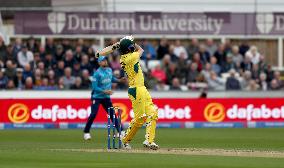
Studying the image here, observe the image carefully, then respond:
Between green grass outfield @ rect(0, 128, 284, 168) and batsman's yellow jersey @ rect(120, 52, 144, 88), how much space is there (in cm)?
170

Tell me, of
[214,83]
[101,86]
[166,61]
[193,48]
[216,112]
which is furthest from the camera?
[193,48]

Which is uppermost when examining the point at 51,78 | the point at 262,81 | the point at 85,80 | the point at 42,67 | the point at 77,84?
the point at 42,67

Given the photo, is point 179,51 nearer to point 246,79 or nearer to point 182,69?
point 182,69

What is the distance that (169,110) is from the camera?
3400 cm

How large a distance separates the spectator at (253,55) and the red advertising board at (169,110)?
4491 millimetres

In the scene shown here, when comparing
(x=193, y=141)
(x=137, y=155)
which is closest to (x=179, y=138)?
(x=193, y=141)

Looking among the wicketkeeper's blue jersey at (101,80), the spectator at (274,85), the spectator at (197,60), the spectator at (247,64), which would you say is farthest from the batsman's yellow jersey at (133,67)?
the spectator at (247,64)

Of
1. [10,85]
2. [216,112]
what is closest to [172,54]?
[216,112]

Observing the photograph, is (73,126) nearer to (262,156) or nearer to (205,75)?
(205,75)

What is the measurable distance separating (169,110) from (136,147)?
33.1 ft

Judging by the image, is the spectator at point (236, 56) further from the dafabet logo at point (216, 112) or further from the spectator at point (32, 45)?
the spectator at point (32, 45)

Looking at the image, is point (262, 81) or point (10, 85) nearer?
point (10, 85)

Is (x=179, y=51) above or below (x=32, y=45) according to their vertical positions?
below

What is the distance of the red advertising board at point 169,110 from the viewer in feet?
109
